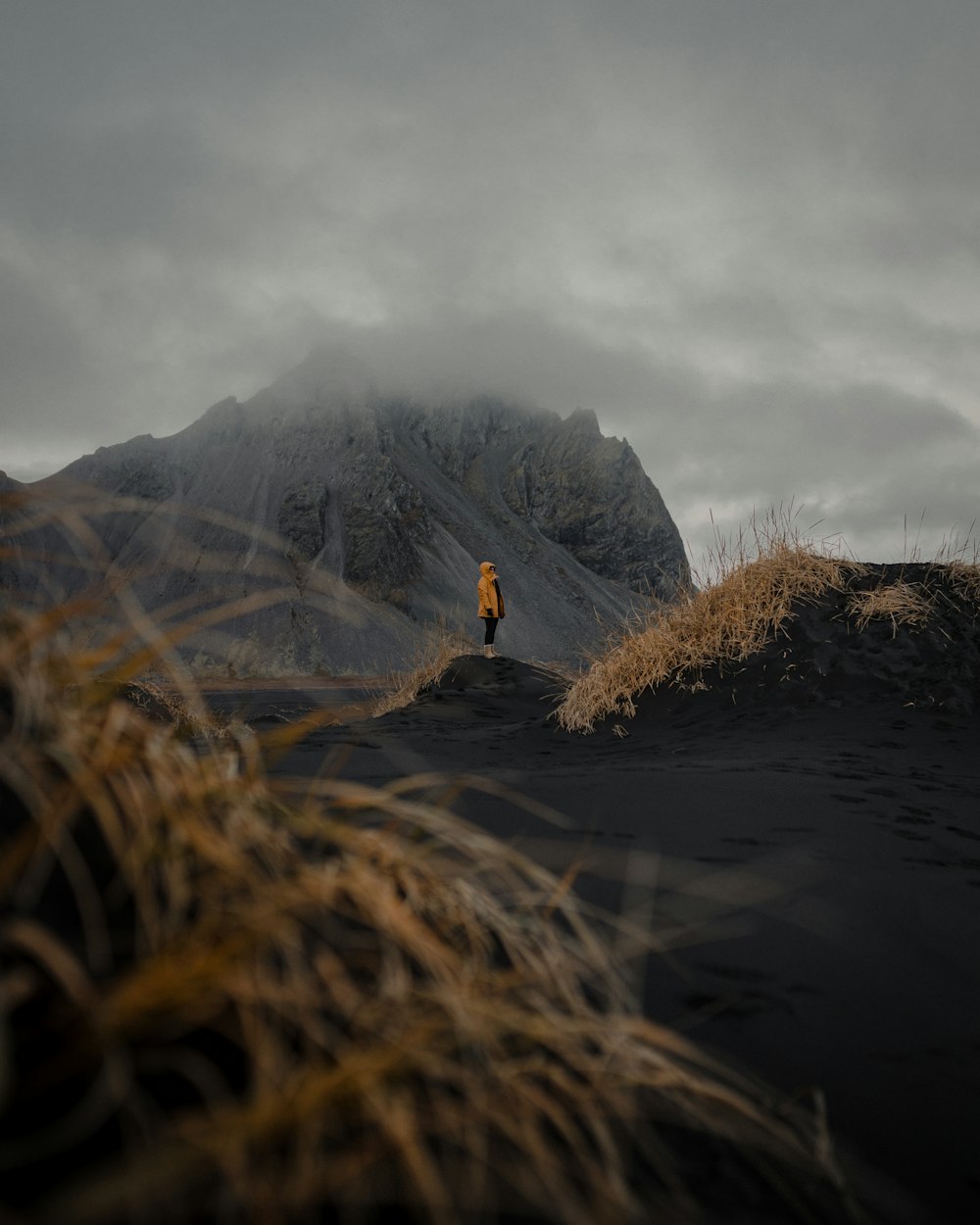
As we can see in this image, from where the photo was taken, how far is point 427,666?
12148 millimetres

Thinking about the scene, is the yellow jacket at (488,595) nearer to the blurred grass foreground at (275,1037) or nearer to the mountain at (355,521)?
the blurred grass foreground at (275,1037)

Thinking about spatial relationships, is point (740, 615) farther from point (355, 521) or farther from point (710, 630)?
point (355, 521)

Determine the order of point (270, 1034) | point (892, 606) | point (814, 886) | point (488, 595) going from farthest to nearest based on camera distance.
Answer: point (488, 595) < point (892, 606) < point (814, 886) < point (270, 1034)

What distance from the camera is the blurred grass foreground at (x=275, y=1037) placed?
833 mm

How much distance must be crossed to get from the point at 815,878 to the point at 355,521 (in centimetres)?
5303

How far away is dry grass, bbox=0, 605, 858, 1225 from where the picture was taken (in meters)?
0.83

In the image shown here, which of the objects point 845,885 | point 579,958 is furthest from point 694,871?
point 579,958

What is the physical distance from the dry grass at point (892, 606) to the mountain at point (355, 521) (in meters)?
27.5

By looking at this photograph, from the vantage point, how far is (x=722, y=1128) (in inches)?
46.1

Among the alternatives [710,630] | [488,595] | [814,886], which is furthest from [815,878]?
[488,595]

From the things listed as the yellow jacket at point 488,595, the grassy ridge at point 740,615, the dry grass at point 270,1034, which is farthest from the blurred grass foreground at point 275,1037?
the yellow jacket at point 488,595

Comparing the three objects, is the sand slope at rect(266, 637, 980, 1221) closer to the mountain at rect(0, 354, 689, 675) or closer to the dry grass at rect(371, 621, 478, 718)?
the dry grass at rect(371, 621, 478, 718)

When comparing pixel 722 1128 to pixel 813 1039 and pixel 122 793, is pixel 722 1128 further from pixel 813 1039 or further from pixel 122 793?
pixel 122 793

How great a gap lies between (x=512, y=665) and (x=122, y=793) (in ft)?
33.3
